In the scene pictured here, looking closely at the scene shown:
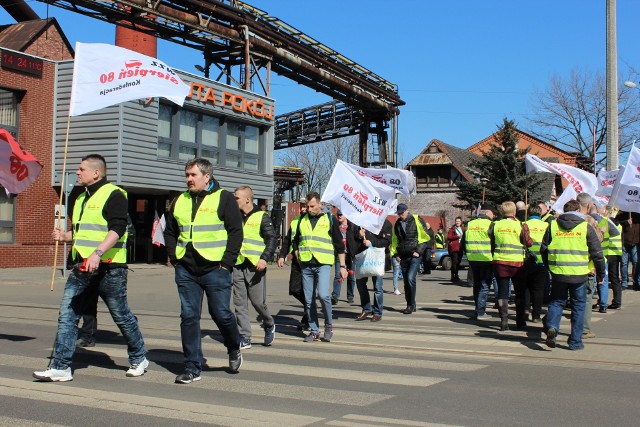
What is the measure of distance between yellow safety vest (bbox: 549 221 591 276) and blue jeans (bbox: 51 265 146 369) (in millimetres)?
4788

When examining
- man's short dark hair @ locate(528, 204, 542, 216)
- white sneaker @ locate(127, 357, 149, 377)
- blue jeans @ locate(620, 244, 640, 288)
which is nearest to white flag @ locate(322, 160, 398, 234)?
man's short dark hair @ locate(528, 204, 542, 216)

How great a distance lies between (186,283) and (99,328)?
4.18m

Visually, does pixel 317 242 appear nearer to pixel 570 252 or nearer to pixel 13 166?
pixel 570 252

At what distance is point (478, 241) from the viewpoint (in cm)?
1175

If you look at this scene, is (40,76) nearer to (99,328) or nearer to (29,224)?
(29,224)

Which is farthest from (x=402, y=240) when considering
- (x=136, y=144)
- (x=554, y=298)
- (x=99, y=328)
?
(x=136, y=144)

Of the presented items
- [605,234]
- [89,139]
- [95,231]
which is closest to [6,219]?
[89,139]

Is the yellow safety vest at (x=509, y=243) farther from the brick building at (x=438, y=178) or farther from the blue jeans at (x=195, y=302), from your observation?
the brick building at (x=438, y=178)

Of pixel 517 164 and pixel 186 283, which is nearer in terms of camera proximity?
pixel 186 283

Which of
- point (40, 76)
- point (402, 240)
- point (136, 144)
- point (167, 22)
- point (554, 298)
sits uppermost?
point (167, 22)

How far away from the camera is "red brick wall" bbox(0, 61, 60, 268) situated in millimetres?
22703

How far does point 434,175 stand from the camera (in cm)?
6069

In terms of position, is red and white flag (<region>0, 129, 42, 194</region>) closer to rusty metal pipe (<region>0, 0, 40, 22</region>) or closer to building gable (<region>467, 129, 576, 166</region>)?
rusty metal pipe (<region>0, 0, 40, 22</region>)

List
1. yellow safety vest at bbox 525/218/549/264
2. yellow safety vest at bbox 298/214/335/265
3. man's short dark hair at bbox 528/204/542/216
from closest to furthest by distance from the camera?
yellow safety vest at bbox 298/214/335/265, yellow safety vest at bbox 525/218/549/264, man's short dark hair at bbox 528/204/542/216
